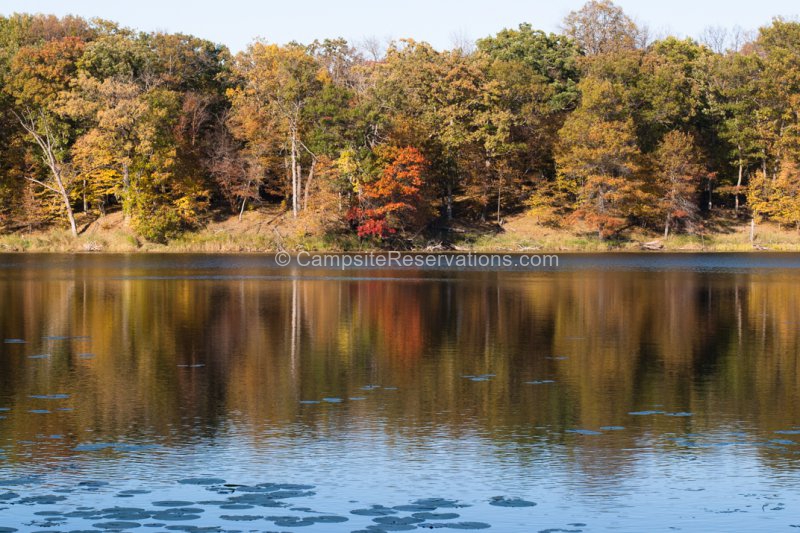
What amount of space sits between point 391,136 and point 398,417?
6631 cm

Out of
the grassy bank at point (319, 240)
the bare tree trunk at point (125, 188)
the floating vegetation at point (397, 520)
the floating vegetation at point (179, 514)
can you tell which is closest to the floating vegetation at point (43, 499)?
the floating vegetation at point (179, 514)

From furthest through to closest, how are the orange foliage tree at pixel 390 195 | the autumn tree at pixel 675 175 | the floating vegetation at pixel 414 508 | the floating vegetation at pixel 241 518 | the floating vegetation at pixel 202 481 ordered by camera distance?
the autumn tree at pixel 675 175, the orange foliage tree at pixel 390 195, the floating vegetation at pixel 202 481, the floating vegetation at pixel 414 508, the floating vegetation at pixel 241 518

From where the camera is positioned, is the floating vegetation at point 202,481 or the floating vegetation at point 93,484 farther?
the floating vegetation at point 202,481

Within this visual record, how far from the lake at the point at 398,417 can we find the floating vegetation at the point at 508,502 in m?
0.05

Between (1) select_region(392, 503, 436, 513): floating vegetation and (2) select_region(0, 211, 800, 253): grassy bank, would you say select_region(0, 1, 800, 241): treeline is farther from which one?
(1) select_region(392, 503, 436, 513): floating vegetation

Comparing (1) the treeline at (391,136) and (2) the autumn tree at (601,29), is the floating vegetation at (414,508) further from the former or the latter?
(2) the autumn tree at (601,29)

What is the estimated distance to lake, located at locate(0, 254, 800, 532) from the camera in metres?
11.0

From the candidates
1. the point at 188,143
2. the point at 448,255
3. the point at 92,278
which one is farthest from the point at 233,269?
the point at 188,143

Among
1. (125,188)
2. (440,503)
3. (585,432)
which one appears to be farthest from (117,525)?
(125,188)

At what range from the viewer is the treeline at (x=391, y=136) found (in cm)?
8031

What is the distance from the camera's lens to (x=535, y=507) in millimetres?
11055

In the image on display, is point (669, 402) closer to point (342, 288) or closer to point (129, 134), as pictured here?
point (342, 288)

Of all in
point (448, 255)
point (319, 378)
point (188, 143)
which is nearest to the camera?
point (319, 378)

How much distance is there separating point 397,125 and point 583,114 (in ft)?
49.6
